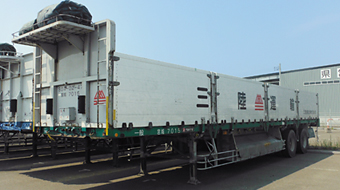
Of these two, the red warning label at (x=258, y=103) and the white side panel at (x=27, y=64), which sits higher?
the white side panel at (x=27, y=64)

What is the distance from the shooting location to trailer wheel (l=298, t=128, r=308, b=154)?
12989 millimetres

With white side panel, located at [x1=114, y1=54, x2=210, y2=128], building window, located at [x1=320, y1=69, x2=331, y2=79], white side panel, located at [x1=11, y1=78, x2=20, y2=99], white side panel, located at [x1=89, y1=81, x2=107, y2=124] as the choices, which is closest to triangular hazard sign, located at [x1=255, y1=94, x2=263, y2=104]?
white side panel, located at [x1=114, y1=54, x2=210, y2=128]

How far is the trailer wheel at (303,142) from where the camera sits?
13.0 metres

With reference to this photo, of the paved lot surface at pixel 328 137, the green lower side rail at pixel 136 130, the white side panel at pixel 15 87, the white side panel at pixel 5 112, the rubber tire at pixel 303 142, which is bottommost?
the paved lot surface at pixel 328 137

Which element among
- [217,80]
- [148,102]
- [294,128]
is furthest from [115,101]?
[294,128]

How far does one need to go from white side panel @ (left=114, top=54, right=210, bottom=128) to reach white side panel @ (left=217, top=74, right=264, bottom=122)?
73 cm

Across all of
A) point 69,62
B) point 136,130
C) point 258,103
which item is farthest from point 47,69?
point 258,103

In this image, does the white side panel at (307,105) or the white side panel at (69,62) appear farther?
the white side panel at (307,105)

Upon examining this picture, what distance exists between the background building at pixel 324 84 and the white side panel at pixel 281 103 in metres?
32.9

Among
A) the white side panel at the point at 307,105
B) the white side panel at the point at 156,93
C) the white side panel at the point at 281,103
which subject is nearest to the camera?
the white side panel at the point at 156,93

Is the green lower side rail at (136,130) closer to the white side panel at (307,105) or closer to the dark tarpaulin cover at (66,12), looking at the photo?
the dark tarpaulin cover at (66,12)

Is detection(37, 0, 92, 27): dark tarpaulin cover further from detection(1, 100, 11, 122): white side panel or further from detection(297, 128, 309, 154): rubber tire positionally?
detection(297, 128, 309, 154): rubber tire

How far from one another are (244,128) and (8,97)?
9.75 metres


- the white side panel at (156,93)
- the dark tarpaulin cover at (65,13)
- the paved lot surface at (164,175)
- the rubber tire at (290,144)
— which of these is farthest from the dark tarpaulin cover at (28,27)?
the rubber tire at (290,144)
